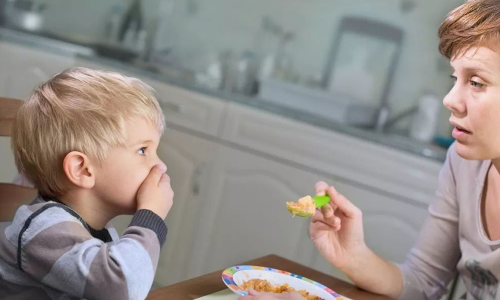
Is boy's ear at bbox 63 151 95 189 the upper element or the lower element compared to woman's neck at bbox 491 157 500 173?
lower

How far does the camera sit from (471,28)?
4.09 feet

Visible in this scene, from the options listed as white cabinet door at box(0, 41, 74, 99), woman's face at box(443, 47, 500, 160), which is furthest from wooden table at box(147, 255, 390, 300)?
white cabinet door at box(0, 41, 74, 99)

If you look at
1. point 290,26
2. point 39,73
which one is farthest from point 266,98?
point 39,73

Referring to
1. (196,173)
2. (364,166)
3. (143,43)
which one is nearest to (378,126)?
(364,166)

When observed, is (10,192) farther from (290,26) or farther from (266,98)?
(290,26)

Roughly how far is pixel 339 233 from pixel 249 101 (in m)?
1.43

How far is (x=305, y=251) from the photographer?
8.55 ft

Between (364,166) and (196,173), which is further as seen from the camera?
(196,173)

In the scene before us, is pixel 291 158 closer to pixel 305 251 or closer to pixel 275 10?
pixel 305 251

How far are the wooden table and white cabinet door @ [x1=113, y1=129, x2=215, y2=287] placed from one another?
1.48 m

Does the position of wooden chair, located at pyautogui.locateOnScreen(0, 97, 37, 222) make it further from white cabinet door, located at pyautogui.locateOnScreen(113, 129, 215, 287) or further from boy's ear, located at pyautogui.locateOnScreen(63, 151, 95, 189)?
white cabinet door, located at pyautogui.locateOnScreen(113, 129, 215, 287)

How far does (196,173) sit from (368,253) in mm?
1536

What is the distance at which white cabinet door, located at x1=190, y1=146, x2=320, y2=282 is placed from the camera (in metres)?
2.62

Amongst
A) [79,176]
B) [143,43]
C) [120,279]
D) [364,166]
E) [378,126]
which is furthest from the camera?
[143,43]
